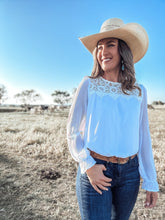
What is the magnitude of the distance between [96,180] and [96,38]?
1111 millimetres

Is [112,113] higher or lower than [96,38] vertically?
lower

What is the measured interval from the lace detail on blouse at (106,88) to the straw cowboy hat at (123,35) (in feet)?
1.21

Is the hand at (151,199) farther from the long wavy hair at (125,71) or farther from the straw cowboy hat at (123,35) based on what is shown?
the straw cowboy hat at (123,35)

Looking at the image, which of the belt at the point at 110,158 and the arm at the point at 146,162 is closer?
the belt at the point at 110,158

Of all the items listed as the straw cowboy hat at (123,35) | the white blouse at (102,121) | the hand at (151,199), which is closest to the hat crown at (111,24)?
the straw cowboy hat at (123,35)

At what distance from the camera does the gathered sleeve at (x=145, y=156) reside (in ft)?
4.28

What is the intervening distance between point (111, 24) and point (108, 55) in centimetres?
33

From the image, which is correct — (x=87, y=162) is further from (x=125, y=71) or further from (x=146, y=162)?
(x=125, y=71)

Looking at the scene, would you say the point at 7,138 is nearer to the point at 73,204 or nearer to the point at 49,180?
the point at 49,180

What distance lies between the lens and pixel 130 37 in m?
1.37

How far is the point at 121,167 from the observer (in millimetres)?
1156

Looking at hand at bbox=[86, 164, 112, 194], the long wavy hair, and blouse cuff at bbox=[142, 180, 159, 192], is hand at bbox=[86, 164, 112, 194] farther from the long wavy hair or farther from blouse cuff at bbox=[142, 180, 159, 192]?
the long wavy hair

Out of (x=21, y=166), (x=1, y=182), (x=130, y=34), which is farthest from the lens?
(x=21, y=166)

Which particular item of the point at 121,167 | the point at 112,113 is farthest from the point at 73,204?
the point at 112,113
